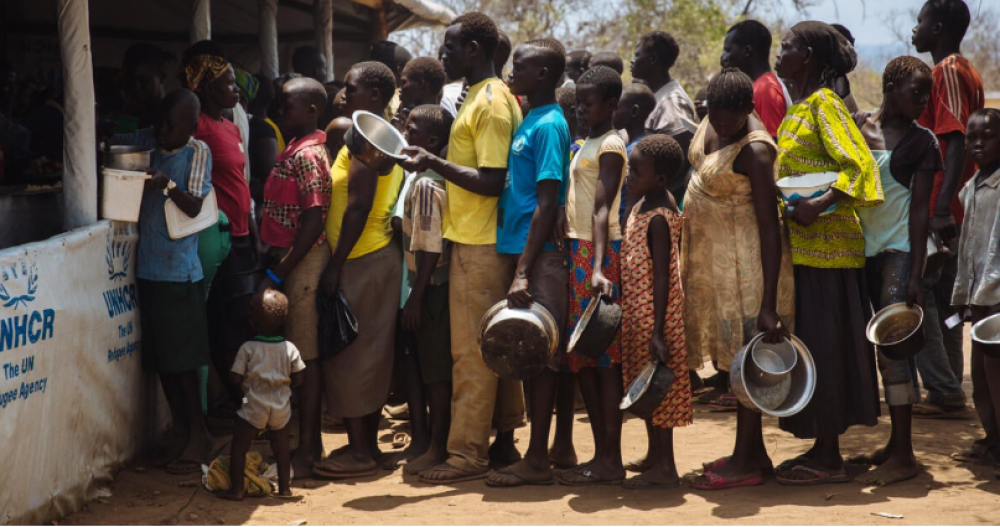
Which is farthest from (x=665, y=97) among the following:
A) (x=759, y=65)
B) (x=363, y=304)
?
(x=363, y=304)

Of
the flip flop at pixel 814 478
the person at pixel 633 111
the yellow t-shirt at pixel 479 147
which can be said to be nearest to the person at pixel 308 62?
the person at pixel 633 111

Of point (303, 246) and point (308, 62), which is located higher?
point (308, 62)

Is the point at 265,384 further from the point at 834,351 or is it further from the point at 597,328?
the point at 834,351

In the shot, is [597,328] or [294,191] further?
[294,191]

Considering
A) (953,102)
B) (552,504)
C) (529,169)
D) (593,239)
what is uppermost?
(953,102)

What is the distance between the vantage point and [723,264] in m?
4.74

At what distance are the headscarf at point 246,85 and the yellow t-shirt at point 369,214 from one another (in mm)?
1697

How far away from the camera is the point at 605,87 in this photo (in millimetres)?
4883

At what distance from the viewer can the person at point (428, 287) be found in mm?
5133

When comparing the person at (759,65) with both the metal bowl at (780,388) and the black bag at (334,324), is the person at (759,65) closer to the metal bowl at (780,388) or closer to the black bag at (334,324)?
the metal bowl at (780,388)

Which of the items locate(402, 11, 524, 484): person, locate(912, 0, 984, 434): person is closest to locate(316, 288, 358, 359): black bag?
locate(402, 11, 524, 484): person

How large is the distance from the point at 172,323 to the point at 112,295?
348 millimetres

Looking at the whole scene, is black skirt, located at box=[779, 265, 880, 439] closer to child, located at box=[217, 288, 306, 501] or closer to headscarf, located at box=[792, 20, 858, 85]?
headscarf, located at box=[792, 20, 858, 85]

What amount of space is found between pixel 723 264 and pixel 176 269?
8.94ft
